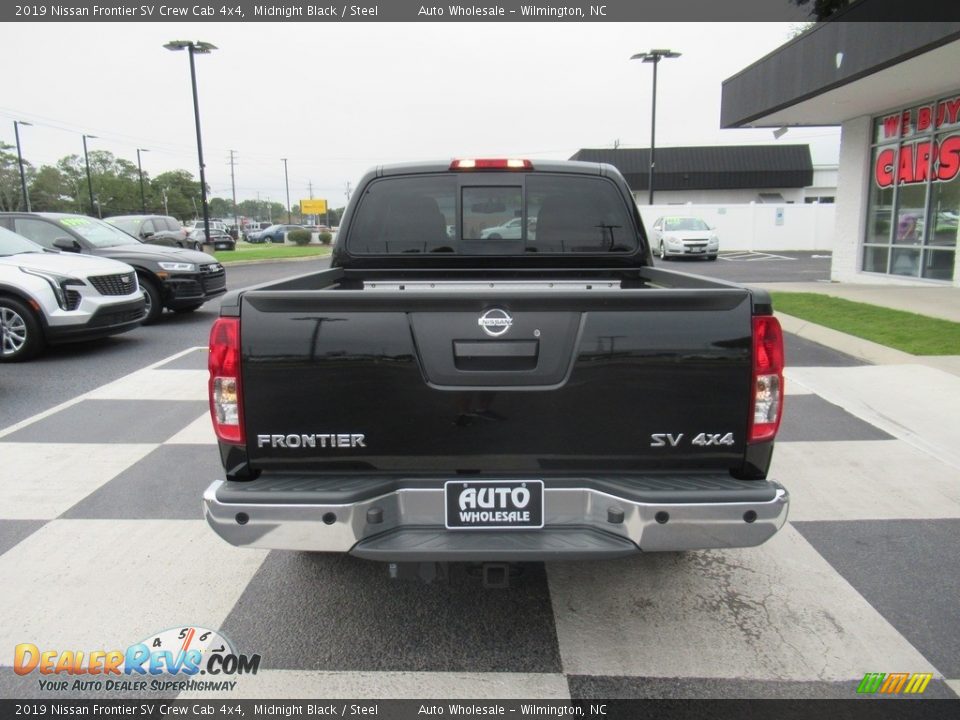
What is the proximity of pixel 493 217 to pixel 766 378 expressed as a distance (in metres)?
2.16

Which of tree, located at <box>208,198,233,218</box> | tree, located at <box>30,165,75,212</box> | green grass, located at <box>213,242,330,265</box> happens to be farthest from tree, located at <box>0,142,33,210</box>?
tree, located at <box>208,198,233,218</box>

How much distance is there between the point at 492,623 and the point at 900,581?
2.02m

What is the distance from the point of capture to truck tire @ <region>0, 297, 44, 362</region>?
825cm

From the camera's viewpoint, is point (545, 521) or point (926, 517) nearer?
point (545, 521)

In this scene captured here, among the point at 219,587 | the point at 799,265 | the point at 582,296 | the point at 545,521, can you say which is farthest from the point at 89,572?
the point at 799,265

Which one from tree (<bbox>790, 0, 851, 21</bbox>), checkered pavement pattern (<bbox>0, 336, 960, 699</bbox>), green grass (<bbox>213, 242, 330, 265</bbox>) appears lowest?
checkered pavement pattern (<bbox>0, 336, 960, 699</bbox>)

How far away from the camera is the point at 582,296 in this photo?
2521mm

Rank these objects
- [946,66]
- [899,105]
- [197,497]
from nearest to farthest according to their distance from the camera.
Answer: [197,497] → [946,66] → [899,105]

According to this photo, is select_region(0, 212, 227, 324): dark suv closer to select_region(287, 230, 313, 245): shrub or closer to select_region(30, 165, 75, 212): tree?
select_region(287, 230, 313, 245): shrub

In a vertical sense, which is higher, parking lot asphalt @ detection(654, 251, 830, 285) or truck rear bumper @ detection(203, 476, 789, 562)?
truck rear bumper @ detection(203, 476, 789, 562)

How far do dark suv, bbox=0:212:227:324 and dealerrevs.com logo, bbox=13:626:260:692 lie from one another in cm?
836

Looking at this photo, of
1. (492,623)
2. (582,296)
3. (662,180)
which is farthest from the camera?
(662,180)

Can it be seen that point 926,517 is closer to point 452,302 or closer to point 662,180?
point 452,302

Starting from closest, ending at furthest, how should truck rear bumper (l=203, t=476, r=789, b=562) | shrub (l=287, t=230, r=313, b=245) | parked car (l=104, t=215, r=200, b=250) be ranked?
truck rear bumper (l=203, t=476, r=789, b=562) < parked car (l=104, t=215, r=200, b=250) < shrub (l=287, t=230, r=313, b=245)
